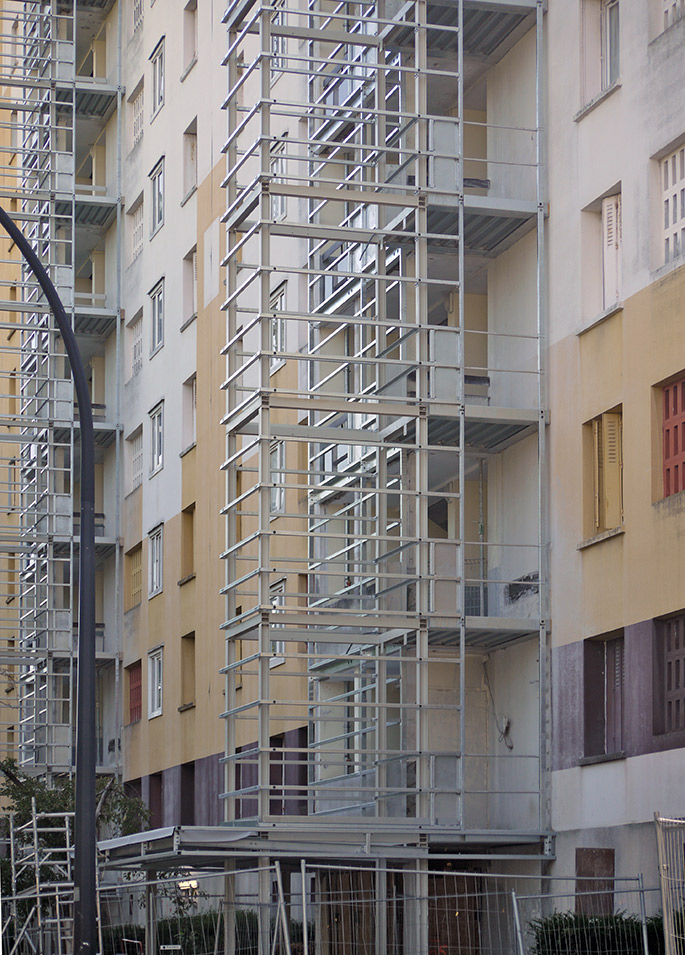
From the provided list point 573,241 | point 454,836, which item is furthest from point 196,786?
point 573,241

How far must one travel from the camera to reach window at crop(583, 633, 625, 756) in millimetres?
20672

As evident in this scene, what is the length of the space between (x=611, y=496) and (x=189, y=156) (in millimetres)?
20012

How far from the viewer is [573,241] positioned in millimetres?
22281

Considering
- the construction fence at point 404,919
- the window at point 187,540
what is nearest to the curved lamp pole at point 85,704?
the construction fence at point 404,919

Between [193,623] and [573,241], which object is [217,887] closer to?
[193,623]

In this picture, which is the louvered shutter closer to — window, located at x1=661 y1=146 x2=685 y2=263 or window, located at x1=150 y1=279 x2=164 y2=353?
window, located at x1=661 y1=146 x2=685 y2=263

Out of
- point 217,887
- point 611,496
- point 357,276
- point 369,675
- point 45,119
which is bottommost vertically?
point 217,887

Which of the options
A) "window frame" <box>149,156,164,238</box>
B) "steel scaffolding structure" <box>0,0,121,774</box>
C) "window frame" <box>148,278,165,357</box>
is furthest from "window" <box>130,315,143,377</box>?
"window frame" <box>149,156,164,238</box>

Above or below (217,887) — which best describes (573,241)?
above

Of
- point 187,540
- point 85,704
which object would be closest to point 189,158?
point 187,540

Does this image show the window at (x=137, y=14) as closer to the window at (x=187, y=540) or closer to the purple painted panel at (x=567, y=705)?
the window at (x=187, y=540)

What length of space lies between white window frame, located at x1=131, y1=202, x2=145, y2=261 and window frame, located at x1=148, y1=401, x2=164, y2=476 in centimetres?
463

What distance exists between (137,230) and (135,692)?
38.0ft

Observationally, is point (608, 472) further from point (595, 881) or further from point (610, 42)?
point (610, 42)
